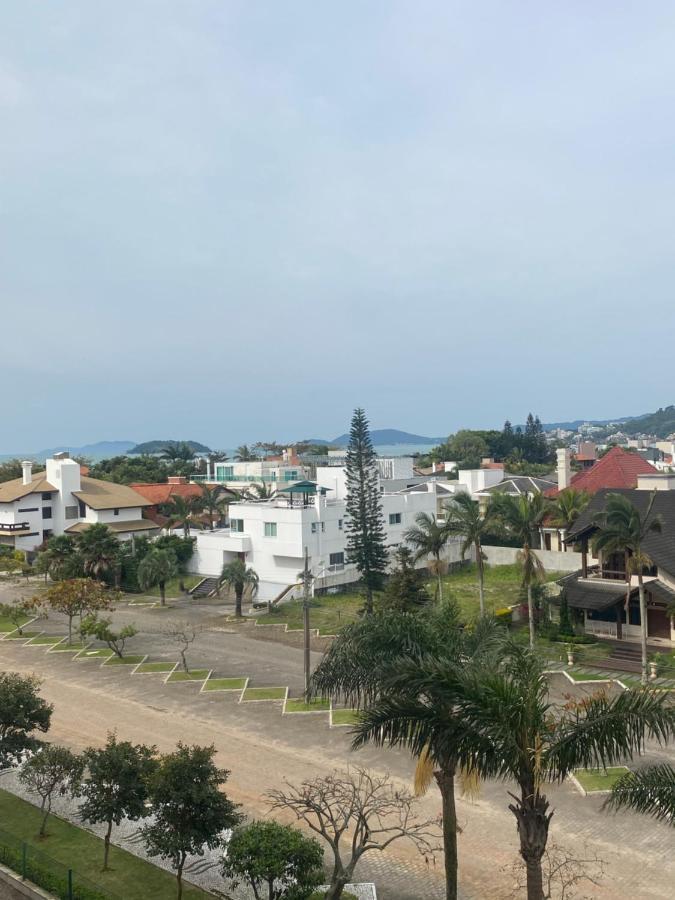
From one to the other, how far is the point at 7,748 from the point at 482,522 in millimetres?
18369

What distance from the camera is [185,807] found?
450 inches

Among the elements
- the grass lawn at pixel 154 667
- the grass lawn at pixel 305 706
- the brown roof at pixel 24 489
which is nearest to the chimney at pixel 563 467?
the grass lawn at pixel 305 706

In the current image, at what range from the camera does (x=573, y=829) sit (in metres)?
14.5

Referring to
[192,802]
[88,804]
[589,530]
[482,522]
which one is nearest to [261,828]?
[192,802]

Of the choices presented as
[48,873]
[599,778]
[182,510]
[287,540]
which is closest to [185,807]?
[48,873]

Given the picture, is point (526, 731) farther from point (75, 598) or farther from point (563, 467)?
point (563, 467)

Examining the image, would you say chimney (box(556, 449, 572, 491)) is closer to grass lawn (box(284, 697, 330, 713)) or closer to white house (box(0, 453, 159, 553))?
grass lawn (box(284, 697, 330, 713))

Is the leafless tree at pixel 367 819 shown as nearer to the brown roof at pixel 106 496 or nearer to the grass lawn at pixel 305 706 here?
the grass lawn at pixel 305 706

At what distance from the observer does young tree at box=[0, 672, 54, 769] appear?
15008 millimetres

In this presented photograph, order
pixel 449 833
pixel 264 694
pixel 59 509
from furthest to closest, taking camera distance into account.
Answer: pixel 59 509
pixel 264 694
pixel 449 833

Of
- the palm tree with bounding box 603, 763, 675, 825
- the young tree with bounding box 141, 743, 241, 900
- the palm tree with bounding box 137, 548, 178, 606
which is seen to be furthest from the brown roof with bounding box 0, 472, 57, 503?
the palm tree with bounding box 603, 763, 675, 825

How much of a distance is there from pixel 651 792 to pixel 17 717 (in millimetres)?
11886

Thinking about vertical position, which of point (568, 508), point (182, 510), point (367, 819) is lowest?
point (367, 819)

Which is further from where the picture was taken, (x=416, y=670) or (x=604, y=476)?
(x=604, y=476)
